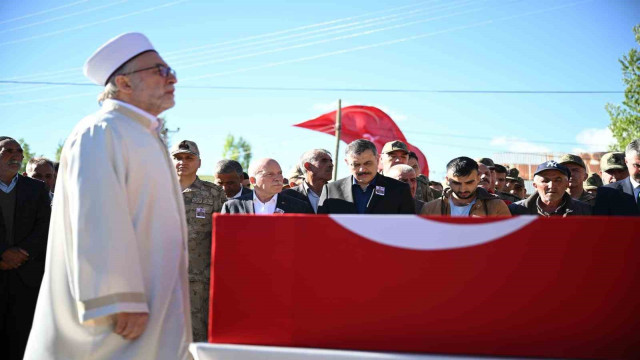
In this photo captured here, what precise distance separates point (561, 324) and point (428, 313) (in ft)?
1.48

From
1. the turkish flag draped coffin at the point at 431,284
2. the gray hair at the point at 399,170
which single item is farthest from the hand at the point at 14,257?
the turkish flag draped coffin at the point at 431,284

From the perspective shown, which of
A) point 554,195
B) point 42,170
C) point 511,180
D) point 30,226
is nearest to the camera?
point 554,195

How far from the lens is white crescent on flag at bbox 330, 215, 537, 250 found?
2.04 metres

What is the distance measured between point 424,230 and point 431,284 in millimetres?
190

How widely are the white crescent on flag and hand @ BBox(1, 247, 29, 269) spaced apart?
180 inches

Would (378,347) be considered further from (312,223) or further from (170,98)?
(170,98)

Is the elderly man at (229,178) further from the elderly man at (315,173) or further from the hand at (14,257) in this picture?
the hand at (14,257)

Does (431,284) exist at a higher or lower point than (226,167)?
lower

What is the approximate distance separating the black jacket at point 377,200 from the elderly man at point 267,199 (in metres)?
0.35

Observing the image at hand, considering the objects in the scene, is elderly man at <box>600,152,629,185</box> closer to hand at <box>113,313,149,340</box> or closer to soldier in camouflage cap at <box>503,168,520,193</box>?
soldier in camouflage cap at <box>503,168,520,193</box>

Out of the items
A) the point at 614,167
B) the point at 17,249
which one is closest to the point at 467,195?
the point at 614,167

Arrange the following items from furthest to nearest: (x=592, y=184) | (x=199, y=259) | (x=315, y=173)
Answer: (x=592, y=184), (x=315, y=173), (x=199, y=259)

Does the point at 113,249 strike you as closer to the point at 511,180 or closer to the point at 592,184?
the point at 592,184

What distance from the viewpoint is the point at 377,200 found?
4.85 meters
